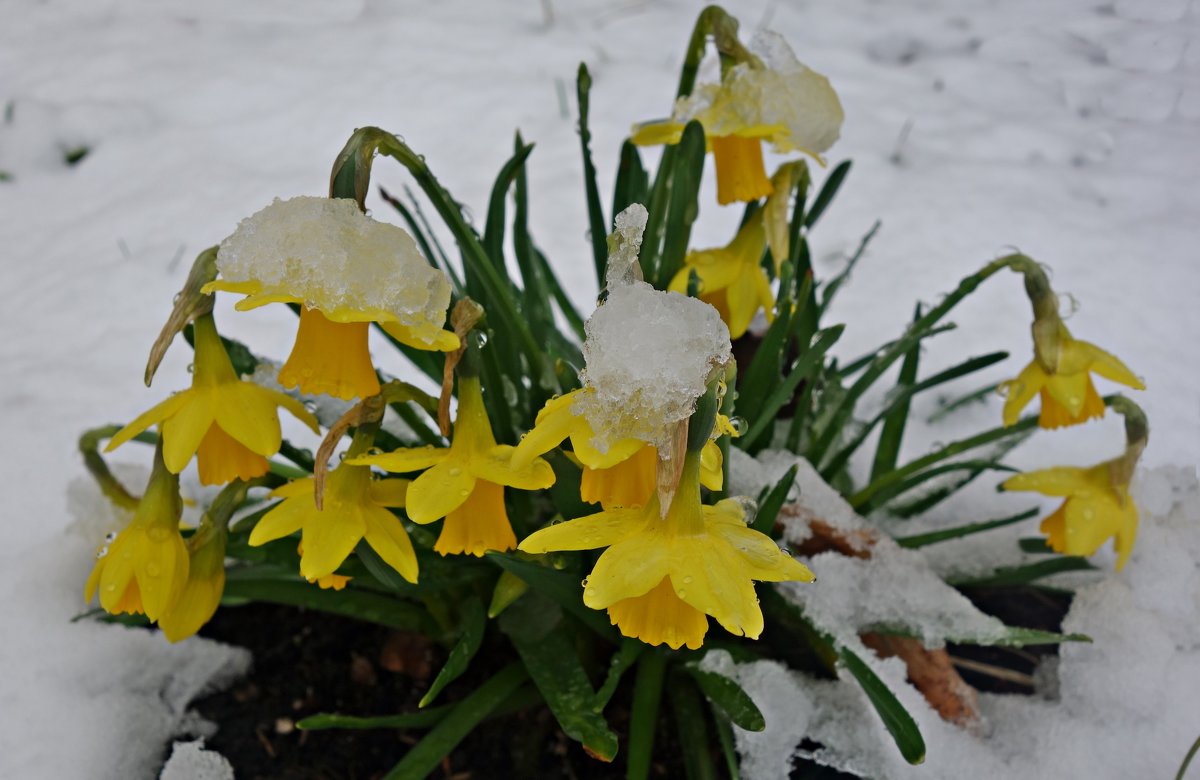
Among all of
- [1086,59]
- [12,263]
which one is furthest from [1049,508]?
[12,263]

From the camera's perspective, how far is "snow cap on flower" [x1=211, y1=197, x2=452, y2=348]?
2.82 feet

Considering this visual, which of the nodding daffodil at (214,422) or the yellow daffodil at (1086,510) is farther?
the yellow daffodil at (1086,510)

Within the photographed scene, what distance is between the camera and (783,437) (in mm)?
1558

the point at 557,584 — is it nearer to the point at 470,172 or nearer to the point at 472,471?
the point at 472,471

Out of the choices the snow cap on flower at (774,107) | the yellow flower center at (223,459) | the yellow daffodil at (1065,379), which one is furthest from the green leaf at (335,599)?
the yellow daffodil at (1065,379)

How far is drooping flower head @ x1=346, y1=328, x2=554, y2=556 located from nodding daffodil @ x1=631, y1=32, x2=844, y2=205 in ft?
1.48

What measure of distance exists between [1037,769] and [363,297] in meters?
1.04

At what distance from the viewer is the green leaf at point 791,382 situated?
4.02ft

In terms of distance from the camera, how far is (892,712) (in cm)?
109

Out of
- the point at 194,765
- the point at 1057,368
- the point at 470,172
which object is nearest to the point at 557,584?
the point at 194,765

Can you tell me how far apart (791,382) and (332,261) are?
0.65 m

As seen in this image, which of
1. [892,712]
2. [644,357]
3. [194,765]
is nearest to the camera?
[644,357]

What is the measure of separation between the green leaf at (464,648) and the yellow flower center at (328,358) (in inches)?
13.4

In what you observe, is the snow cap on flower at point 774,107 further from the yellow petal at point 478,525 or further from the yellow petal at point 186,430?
the yellow petal at point 186,430
